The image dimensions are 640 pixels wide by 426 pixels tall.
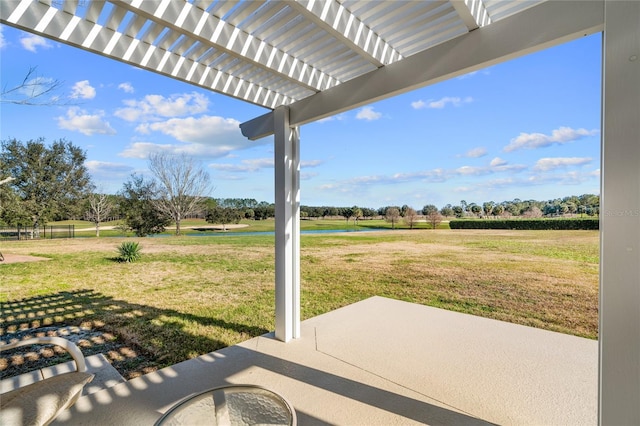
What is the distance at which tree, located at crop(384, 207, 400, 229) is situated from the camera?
322 inches

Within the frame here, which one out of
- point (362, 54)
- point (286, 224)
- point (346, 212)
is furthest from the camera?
point (346, 212)

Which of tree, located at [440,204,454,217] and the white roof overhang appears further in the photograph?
tree, located at [440,204,454,217]

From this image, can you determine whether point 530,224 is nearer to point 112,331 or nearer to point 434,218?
point 434,218

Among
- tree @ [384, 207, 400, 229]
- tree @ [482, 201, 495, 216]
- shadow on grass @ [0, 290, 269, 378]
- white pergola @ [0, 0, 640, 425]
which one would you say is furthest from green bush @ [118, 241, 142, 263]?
tree @ [482, 201, 495, 216]

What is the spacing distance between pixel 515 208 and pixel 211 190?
295 inches

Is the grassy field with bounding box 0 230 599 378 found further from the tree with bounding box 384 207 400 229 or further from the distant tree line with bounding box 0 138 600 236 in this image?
the distant tree line with bounding box 0 138 600 236

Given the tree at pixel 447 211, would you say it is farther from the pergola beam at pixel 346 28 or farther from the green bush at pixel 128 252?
the green bush at pixel 128 252

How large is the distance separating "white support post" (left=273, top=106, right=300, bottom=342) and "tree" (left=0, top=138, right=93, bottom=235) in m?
5.03

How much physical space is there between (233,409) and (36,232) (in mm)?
6323

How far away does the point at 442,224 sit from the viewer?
777 cm

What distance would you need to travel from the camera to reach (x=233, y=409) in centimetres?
126

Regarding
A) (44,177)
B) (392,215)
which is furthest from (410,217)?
(44,177)

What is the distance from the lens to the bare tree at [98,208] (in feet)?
20.5

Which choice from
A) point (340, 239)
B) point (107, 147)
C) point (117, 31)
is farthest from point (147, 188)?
point (117, 31)
